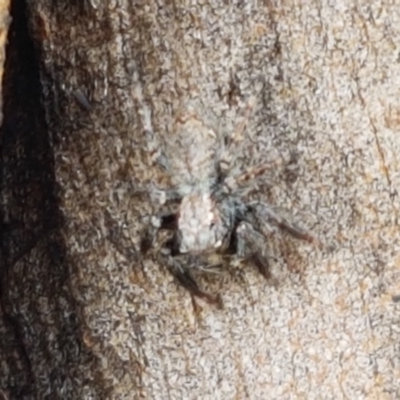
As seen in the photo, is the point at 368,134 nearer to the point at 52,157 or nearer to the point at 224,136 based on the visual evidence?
the point at 224,136

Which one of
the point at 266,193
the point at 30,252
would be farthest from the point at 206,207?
the point at 30,252

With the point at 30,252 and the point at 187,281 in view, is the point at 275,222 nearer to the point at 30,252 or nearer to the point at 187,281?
the point at 187,281

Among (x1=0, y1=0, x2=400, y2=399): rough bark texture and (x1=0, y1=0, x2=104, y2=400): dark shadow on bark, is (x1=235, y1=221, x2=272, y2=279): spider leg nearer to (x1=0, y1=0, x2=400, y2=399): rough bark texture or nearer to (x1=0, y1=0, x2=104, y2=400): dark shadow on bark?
(x1=0, y1=0, x2=400, y2=399): rough bark texture

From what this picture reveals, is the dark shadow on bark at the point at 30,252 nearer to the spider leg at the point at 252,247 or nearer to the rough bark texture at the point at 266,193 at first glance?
the rough bark texture at the point at 266,193

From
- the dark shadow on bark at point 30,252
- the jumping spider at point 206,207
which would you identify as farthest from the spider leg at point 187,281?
the dark shadow on bark at point 30,252

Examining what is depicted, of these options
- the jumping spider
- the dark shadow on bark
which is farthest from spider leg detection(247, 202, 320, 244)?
the dark shadow on bark

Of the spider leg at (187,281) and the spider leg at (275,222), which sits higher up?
the spider leg at (275,222)
